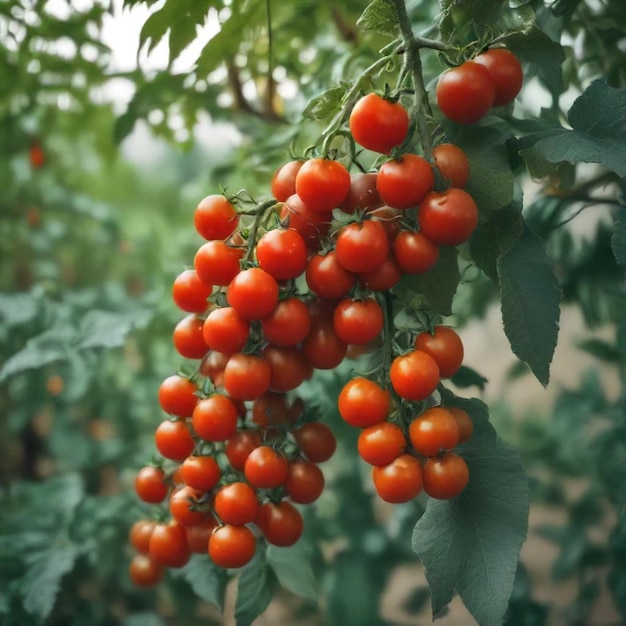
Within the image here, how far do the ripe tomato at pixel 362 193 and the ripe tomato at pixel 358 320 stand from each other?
0.08m

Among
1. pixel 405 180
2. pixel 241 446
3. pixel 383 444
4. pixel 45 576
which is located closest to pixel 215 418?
pixel 241 446

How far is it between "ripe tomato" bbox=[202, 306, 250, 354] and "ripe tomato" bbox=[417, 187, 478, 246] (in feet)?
0.53

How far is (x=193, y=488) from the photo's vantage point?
572mm

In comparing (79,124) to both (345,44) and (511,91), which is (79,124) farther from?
(511,91)

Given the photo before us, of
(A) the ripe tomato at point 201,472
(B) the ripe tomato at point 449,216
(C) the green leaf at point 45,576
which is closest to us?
(B) the ripe tomato at point 449,216

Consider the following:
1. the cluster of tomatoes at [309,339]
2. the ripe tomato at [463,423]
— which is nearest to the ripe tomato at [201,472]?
the cluster of tomatoes at [309,339]

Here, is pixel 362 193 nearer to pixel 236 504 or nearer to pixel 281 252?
pixel 281 252

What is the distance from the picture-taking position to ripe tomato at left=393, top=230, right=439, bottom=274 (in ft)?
1.58

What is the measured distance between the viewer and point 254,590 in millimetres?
614

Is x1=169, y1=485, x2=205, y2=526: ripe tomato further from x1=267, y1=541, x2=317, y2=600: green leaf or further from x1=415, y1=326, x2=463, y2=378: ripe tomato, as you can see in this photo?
x1=415, y1=326, x2=463, y2=378: ripe tomato

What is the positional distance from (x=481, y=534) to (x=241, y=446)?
21cm

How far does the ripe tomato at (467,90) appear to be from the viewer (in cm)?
48

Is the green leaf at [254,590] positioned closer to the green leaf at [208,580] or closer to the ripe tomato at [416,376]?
the green leaf at [208,580]

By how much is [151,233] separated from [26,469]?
23.8 inches
